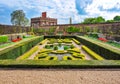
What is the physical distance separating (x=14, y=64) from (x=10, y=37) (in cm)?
1856

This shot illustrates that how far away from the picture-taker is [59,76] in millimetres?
5863

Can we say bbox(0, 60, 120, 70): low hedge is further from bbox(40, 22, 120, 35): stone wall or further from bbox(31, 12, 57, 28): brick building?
bbox(31, 12, 57, 28): brick building

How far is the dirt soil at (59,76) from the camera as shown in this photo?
17.9ft

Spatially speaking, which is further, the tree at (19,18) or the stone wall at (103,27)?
the tree at (19,18)

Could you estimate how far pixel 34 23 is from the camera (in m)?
71.6

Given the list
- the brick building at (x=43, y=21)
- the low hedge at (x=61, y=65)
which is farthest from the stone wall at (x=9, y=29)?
the brick building at (x=43, y=21)

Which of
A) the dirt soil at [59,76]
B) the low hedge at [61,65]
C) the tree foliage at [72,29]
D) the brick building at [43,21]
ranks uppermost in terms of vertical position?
the brick building at [43,21]

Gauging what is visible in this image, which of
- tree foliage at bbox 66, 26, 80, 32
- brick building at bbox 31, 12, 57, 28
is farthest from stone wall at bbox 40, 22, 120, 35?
brick building at bbox 31, 12, 57, 28

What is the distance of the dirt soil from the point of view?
544 cm

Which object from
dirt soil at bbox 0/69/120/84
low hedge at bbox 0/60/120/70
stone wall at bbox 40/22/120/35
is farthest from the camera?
stone wall at bbox 40/22/120/35

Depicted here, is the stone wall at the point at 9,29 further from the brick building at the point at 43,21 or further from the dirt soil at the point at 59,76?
the brick building at the point at 43,21

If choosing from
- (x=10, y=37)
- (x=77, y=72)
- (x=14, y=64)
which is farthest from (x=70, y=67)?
(x=10, y=37)

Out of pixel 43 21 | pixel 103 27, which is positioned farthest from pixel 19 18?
pixel 103 27

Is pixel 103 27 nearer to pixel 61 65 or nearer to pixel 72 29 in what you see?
pixel 72 29
